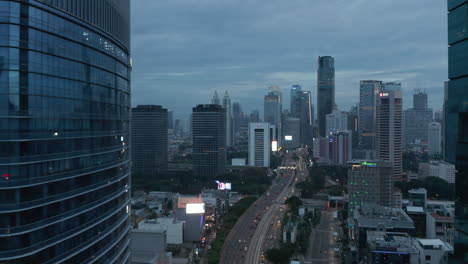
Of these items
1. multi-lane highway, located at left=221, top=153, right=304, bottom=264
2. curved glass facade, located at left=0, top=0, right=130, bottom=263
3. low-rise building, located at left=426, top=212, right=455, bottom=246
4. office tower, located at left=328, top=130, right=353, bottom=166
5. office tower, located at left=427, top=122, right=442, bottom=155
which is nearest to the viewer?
curved glass facade, located at left=0, top=0, right=130, bottom=263

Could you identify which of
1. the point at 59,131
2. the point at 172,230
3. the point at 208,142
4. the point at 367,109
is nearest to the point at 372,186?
the point at 172,230

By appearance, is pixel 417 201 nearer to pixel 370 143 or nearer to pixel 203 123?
pixel 203 123

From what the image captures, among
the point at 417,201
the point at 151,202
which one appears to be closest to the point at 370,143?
the point at 417,201

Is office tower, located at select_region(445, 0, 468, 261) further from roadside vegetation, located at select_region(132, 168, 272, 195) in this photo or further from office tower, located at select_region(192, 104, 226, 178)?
office tower, located at select_region(192, 104, 226, 178)

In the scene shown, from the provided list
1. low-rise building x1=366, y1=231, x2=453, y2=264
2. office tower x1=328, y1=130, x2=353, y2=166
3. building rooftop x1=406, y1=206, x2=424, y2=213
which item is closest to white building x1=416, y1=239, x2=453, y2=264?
low-rise building x1=366, y1=231, x2=453, y2=264

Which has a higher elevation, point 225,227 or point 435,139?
point 435,139

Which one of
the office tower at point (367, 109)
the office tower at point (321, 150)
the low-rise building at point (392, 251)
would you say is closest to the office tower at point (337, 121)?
the office tower at point (367, 109)

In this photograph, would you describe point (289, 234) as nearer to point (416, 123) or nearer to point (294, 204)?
point (294, 204)
